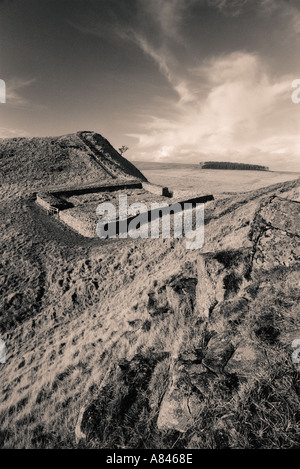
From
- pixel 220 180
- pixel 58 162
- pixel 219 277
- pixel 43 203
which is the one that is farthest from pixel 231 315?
pixel 220 180

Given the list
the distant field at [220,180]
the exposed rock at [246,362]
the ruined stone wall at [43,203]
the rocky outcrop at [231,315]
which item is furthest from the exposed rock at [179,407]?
the distant field at [220,180]

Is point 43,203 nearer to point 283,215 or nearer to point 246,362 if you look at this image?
point 283,215

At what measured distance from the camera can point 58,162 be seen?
14.7 metres

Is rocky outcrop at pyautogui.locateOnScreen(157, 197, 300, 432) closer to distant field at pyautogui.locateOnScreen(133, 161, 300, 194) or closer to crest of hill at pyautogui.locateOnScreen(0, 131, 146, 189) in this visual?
crest of hill at pyautogui.locateOnScreen(0, 131, 146, 189)

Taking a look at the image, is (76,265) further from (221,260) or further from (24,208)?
(24,208)

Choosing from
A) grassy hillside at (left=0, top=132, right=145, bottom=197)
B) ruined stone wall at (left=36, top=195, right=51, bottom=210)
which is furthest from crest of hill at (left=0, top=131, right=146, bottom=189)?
ruined stone wall at (left=36, top=195, right=51, bottom=210)

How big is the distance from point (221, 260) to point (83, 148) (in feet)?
49.9

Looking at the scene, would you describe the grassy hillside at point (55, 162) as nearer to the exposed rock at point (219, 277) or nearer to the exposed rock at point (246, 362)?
the exposed rock at point (219, 277)

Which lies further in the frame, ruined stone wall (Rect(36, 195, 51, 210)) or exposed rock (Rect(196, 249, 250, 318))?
ruined stone wall (Rect(36, 195, 51, 210))

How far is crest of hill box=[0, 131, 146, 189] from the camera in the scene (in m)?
13.1

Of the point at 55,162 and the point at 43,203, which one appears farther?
the point at 55,162

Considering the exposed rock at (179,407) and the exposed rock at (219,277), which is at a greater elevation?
the exposed rock at (219,277)

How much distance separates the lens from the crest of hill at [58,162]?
13.1 meters

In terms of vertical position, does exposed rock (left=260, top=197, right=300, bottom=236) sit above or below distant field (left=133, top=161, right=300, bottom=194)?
below
